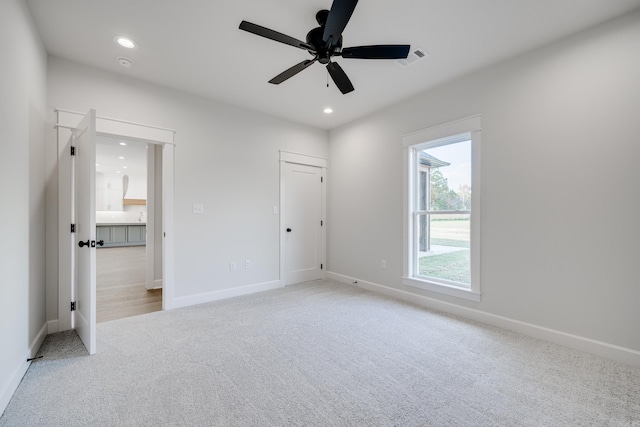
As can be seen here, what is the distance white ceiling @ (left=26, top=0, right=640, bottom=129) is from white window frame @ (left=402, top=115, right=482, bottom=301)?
60cm

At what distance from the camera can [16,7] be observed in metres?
1.88

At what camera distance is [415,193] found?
3803 mm

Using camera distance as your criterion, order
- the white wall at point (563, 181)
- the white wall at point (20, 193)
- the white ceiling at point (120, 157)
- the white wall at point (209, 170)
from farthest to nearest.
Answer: the white ceiling at point (120, 157) < the white wall at point (209, 170) < the white wall at point (563, 181) < the white wall at point (20, 193)

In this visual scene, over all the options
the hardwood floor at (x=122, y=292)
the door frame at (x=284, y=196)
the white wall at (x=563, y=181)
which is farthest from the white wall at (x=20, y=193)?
the white wall at (x=563, y=181)

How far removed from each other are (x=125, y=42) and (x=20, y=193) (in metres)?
1.59

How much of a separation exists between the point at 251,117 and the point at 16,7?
8.21 feet

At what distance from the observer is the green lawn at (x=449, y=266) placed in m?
3.30

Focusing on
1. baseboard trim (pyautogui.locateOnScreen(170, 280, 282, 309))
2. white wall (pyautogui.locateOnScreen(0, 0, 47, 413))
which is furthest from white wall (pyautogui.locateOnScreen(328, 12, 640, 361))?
white wall (pyautogui.locateOnScreen(0, 0, 47, 413))

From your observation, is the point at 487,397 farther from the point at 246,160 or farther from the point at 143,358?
the point at 246,160

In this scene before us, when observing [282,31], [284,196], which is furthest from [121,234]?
[282,31]

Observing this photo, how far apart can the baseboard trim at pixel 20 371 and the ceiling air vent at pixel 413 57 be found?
401 cm

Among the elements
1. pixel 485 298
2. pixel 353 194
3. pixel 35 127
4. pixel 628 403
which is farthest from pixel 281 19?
pixel 628 403

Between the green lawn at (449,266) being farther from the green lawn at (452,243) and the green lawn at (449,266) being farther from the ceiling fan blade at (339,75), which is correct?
the ceiling fan blade at (339,75)

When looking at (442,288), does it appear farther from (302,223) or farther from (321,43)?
(321,43)
